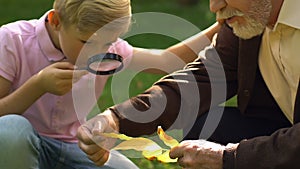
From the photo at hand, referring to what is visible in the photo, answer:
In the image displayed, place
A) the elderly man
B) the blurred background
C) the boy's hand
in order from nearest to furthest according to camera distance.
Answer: the elderly man, the boy's hand, the blurred background

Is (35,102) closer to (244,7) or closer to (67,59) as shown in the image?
(67,59)

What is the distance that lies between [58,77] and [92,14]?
248 millimetres

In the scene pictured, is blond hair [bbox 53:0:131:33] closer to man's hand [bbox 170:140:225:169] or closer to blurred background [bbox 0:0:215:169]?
man's hand [bbox 170:140:225:169]

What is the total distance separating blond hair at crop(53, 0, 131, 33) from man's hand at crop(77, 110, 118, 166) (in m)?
0.31

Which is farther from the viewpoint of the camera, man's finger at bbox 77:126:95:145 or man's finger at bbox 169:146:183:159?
man's finger at bbox 77:126:95:145

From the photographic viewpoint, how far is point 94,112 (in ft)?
13.0

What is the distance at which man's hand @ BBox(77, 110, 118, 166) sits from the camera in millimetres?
2721

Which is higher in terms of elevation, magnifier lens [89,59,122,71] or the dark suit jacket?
magnifier lens [89,59,122,71]

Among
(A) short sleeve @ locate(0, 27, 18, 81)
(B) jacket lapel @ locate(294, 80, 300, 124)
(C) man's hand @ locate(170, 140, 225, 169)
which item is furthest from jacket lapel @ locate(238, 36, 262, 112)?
(A) short sleeve @ locate(0, 27, 18, 81)

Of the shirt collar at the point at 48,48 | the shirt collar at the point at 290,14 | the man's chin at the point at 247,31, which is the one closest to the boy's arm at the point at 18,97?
the shirt collar at the point at 48,48

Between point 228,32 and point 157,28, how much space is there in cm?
379

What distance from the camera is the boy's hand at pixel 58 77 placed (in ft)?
9.41

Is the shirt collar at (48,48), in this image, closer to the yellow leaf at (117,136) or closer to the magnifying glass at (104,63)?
the magnifying glass at (104,63)

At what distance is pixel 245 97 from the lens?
2.96 metres
